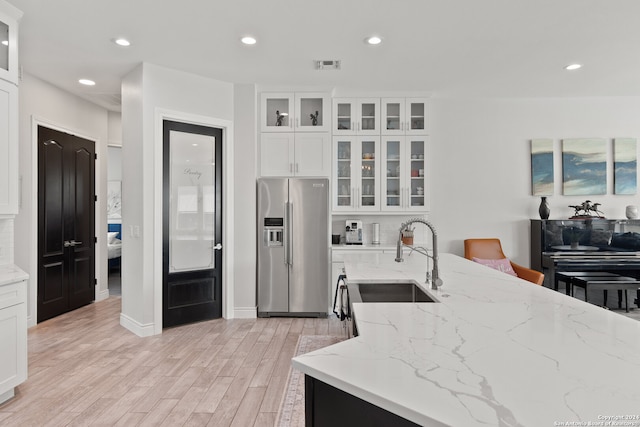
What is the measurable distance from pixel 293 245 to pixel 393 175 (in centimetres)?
158

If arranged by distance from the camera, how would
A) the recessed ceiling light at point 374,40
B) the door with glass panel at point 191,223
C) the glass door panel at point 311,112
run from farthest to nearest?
1. the glass door panel at point 311,112
2. the door with glass panel at point 191,223
3. the recessed ceiling light at point 374,40

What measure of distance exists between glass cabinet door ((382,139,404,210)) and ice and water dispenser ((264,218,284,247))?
4.49ft

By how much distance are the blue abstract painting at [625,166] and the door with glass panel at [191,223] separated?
508cm

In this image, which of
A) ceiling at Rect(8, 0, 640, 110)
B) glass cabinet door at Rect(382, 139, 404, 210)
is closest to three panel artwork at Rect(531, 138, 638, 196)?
ceiling at Rect(8, 0, 640, 110)

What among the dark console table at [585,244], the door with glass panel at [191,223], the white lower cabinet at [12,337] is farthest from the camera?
the dark console table at [585,244]

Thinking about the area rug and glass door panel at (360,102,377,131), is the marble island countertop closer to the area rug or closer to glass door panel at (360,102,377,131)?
the area rug

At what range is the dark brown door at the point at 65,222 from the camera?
414cm

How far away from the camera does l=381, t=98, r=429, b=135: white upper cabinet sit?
15.1 feet

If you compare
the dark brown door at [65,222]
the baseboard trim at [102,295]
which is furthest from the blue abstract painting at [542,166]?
the baseboard trim at [102,295]

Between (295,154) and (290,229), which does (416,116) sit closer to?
(295,154)

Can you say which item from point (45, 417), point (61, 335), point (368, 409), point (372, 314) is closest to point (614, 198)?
point (372, 314)

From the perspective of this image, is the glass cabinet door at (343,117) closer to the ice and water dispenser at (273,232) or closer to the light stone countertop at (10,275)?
the ice and water dispenser at (273,232)

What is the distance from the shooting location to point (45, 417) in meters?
2.24

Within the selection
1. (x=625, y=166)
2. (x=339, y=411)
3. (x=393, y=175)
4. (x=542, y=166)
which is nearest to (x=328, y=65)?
(x=393, y=175)
